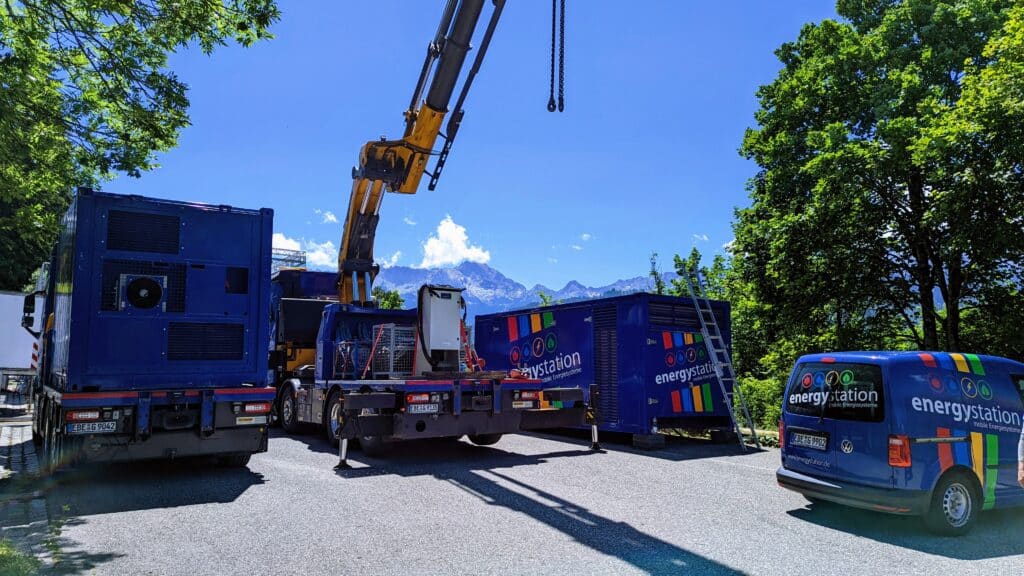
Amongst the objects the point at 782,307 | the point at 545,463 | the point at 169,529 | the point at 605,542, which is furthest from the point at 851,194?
the point at 169,529

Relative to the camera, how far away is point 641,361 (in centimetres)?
1238

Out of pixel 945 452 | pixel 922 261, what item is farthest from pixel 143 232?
pixel 922 261

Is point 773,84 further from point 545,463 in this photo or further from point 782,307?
point 545,463

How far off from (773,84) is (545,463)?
15.3m

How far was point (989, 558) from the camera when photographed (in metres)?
5.47

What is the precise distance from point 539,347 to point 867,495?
370 inches

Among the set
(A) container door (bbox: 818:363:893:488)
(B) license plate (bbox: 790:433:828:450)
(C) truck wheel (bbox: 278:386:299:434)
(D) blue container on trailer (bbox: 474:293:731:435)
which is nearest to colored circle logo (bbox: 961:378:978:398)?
(A) container door (bbox: 818:363:893:488)

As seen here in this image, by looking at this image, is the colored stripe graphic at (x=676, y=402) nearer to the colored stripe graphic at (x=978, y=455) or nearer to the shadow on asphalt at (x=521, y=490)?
the shadow on asphalt at (x=521, y=490)

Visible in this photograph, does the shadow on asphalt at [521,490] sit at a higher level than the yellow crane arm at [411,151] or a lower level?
lower

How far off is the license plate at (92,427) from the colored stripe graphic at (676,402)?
9.02 meters

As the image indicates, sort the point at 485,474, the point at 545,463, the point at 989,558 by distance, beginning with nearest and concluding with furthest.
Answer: the point at 989,558, the point at 485,474, the point at 545,463

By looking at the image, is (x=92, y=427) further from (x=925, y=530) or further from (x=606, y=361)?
(x=925, y=530)

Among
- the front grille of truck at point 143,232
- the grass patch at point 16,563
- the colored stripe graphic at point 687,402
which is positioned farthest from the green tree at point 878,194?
the grass patch at point 16,563

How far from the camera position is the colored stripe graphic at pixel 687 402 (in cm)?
1263
